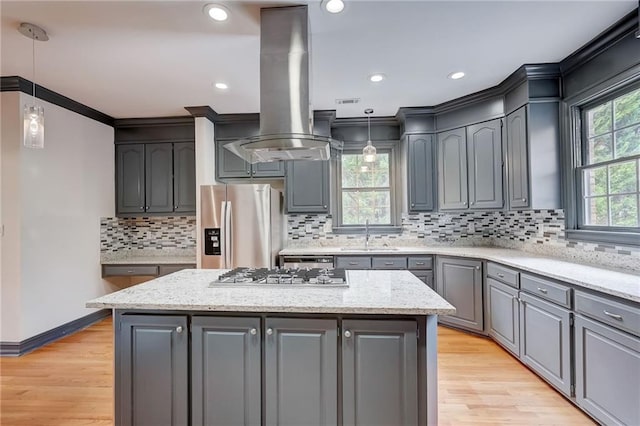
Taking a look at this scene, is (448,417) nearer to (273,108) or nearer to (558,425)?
(558,425)

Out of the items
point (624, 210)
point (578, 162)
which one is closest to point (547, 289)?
point (624, 210)

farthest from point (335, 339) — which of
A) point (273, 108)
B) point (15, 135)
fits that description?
point (15, 135)

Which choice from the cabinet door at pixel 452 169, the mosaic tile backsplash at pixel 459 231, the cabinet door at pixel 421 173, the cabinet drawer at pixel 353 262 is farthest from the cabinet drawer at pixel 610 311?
the cabinet door at pixel 421 173

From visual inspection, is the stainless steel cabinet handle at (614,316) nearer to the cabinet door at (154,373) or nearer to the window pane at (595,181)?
the window pane at (595,181)

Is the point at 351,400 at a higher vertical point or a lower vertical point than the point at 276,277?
lower

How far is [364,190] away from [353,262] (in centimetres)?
115

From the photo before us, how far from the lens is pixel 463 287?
11.0 feet

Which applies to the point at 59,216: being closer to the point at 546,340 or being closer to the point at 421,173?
the point at 421,173

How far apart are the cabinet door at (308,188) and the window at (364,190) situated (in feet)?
1.28

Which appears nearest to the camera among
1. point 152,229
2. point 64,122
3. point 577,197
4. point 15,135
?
point 577,197

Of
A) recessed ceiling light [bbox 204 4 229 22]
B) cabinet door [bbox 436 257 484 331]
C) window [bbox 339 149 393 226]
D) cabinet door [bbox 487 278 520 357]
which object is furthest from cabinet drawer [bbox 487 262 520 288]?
recessed ceiling light [bbox 204 4 229 22]

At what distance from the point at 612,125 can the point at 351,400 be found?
9.38 feet

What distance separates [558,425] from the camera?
6.32 feet

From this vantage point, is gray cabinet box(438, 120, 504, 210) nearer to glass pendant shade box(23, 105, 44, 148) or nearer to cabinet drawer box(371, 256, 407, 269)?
cabinet drawer box(371, 256, 407, 269)
